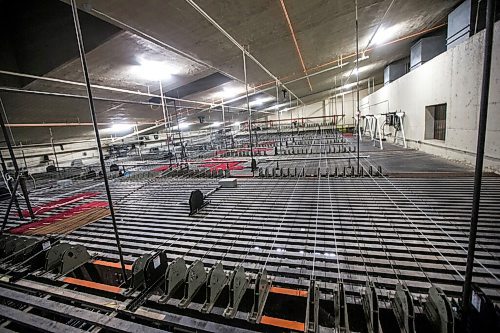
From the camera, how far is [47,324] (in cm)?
121

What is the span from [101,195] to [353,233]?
13.7 ft

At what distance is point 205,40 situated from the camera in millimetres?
3926

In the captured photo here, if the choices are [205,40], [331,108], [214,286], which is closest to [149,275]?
[214,286]

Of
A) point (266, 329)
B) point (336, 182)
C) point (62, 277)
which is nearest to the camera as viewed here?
point (266, 329)

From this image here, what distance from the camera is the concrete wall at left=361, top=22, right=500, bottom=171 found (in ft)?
11.7

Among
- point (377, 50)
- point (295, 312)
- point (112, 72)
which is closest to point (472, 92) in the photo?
point (377, 50)

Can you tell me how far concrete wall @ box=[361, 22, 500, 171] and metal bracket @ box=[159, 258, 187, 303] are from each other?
16.1 feet

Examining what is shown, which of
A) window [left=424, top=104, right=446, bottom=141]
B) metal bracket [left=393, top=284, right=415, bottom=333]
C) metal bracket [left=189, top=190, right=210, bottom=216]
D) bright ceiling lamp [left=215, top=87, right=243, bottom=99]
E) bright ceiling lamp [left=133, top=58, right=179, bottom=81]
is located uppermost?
bright ceiling lamp [left=215, top=87, right=243, bottom=99]

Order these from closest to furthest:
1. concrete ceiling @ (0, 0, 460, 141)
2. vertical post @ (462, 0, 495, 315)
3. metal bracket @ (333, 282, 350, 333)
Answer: vertical post @ (462, 0, 495, 315) → metal bracket @ (333, 282, 350, 333) → concrete ceiling @ (0, 0, 460, 141)

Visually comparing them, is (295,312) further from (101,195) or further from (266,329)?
(101,195)

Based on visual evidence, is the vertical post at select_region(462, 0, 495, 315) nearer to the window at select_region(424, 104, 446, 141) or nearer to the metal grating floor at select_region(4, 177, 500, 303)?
the metal grating floor at select_region(4, 177, 500, 303)

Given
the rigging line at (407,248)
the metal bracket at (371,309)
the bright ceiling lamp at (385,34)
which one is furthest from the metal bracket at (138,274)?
the bright ceiling lamp at (385,34)

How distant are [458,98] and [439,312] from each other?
5.37m

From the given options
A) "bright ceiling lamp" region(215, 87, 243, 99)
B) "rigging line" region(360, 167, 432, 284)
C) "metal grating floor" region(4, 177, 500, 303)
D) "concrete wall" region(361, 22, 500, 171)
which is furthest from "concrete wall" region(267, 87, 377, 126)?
"rigging line" region(360, 167, 432, 284)
